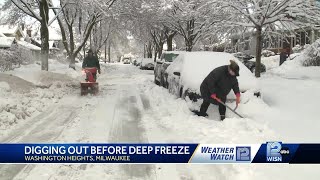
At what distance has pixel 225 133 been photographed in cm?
722

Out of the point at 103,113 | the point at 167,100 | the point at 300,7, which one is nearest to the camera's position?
the point at 103,113

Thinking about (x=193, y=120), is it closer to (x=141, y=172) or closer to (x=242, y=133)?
(x=242, y=133)

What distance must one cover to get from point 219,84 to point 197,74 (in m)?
1.72

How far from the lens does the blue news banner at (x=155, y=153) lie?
5.00 metres

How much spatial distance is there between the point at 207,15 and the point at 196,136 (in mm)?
12749

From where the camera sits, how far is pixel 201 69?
10.3m

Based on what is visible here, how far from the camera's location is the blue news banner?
16.4 ft

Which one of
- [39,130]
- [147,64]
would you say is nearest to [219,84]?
[39,130]

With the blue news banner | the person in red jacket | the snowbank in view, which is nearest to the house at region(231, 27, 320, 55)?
the snowbank

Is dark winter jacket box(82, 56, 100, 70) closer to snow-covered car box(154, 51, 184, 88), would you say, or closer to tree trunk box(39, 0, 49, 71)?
snow-covered car box(154, 51, 184, 88)

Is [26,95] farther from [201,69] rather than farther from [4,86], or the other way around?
[201,69]

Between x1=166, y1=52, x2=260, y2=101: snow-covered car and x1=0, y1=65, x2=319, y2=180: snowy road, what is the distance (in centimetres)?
35

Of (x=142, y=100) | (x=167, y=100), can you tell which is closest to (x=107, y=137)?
(x=167, y=100)

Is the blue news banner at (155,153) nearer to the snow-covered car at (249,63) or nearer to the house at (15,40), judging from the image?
the snow-covered car at (249,63)
